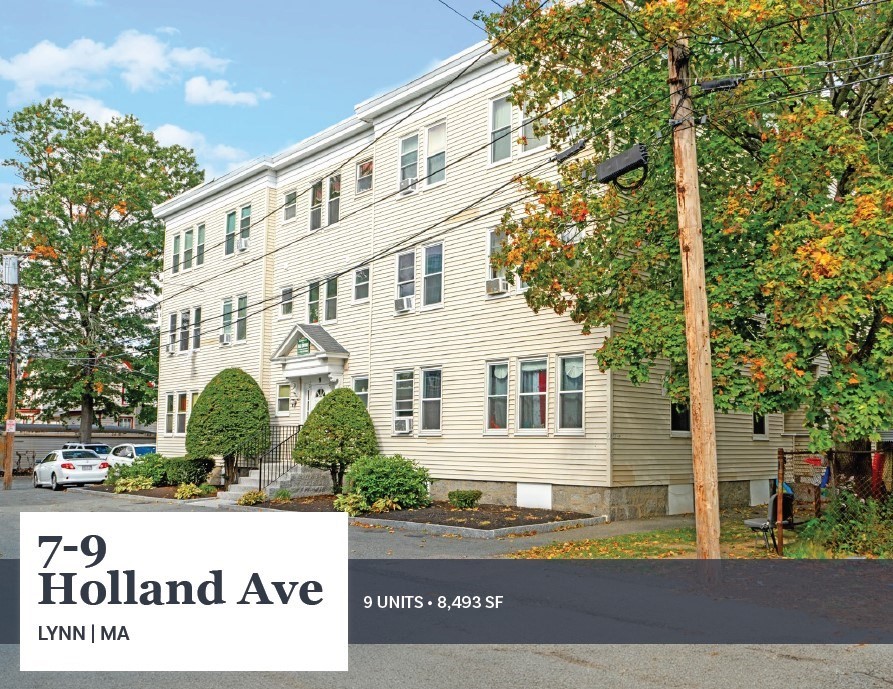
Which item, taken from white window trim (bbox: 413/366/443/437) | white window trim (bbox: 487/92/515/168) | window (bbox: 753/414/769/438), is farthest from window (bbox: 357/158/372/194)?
window (bbox: 753/414/769/438)

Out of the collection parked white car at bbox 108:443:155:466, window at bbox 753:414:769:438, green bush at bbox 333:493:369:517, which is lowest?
green bush at bbox 333:493:369:517

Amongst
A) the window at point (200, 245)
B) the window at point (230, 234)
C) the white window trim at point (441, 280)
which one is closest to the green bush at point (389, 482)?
the white window trim at point (441, 280)

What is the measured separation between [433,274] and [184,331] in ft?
47.7

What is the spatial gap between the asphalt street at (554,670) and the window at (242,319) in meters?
22.6

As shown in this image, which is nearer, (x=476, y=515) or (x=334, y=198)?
(x=476, y=515)

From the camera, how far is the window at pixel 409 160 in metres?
24.2

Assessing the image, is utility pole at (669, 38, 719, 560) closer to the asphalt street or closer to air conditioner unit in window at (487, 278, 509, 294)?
the asphalt street

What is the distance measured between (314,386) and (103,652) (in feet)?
64.6

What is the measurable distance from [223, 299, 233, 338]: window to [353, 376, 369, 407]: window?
7.49 m

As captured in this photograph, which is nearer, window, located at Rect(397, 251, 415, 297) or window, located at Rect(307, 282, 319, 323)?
window, located at Rect(397, 251, 415, 297)

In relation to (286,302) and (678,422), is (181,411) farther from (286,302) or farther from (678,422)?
(678,422)

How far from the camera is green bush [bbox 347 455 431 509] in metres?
19.7

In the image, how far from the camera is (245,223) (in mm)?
30875

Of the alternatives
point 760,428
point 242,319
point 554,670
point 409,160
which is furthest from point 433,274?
point 554,670
